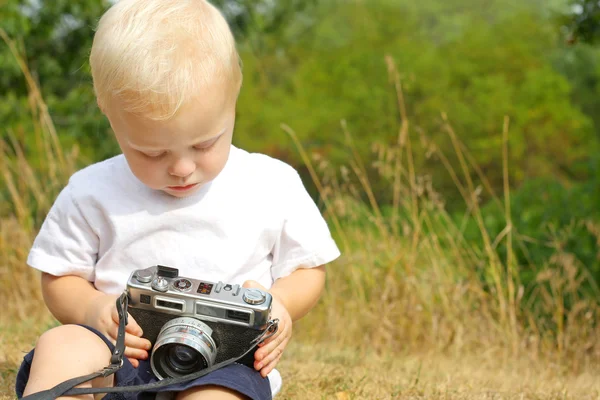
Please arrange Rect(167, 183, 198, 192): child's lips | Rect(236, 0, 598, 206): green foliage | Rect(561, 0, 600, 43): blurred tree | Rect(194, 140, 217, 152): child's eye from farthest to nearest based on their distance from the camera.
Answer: Rect(236, 0, 598, 206): green foliage → Rect(561, 0, 600, 43): blurred tree → Rect(167, 183, 198, 192): child's lips → Rect(194, 140, 217, 152): child's eye

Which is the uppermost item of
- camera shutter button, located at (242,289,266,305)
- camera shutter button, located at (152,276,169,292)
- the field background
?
camera shutter button, located at (152,276,169,292)

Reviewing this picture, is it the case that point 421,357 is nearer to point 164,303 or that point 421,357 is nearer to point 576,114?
point 164,303

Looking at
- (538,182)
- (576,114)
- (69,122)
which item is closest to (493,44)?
(576,114)

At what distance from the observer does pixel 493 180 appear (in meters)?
28.7

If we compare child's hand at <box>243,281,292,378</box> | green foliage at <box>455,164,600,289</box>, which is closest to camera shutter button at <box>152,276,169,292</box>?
child's hand at <box>243,281,292,378</box>

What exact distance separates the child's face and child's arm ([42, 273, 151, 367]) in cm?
31

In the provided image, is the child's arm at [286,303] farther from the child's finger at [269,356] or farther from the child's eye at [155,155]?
the child's eye at [155,155]

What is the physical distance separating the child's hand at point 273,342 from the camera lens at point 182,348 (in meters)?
0.12

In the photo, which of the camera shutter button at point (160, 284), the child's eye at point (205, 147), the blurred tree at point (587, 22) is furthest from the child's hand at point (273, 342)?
the blurred tree at point (587, 22)

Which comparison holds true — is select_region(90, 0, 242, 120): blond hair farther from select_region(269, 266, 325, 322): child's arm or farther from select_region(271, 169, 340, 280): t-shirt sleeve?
select_region(269, 266, 325, 322): child's arm

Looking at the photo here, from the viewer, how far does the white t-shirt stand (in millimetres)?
1885

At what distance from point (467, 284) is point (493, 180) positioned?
84.6 ft

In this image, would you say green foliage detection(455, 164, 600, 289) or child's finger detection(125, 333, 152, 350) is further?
green foliage detection(455, 164, 600, 289)

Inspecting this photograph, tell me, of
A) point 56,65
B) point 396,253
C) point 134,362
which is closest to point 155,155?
point 134,362
